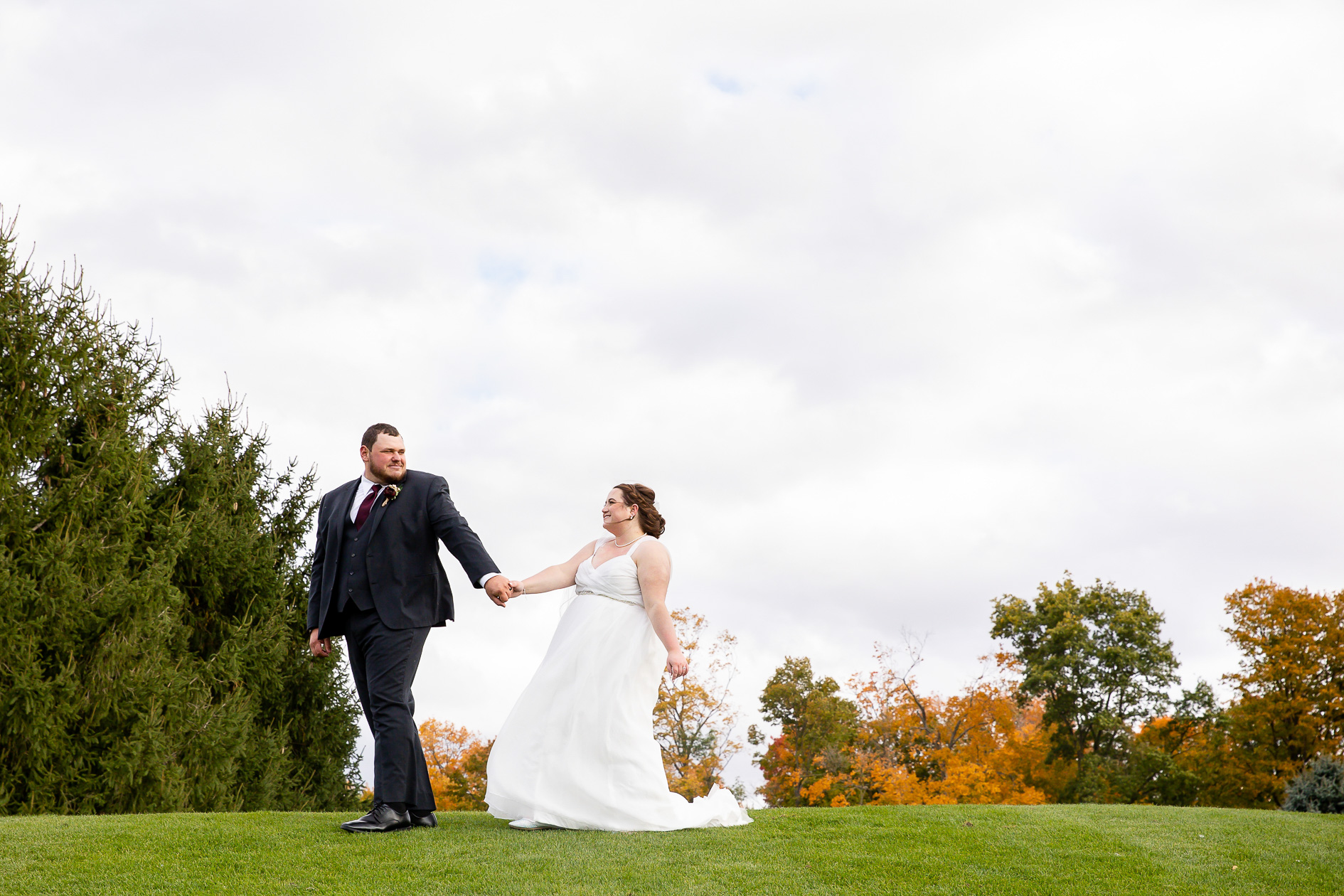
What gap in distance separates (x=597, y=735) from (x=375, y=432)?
99.1 inches

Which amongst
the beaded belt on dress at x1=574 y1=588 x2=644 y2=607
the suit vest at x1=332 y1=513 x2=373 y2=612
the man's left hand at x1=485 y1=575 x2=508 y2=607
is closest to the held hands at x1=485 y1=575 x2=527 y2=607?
the man's left hand at x1=485 y1=575 x2=508 y2=607

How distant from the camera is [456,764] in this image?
41.0 m

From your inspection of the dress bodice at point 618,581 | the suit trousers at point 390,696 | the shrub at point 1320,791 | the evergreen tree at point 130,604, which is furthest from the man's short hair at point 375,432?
the shrub at point 1320,791

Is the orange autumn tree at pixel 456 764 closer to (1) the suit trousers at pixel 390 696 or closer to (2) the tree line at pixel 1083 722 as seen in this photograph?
(2) the tree line at pixel 1083 722

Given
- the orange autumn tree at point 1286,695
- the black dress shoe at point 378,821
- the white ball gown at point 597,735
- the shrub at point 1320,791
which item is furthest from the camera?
the orange autumn tree at point 1286,695

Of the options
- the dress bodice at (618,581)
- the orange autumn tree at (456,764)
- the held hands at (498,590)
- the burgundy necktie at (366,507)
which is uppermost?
the burgundy necktie at (366,507)

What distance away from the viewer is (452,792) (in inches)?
1539

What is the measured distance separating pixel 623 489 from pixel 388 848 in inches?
118

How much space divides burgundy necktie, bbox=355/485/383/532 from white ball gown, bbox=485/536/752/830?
Answer: 1.69 meters

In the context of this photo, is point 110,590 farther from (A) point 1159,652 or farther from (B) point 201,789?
(A) point 1159,652

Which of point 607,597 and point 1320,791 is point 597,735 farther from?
point 1320,791

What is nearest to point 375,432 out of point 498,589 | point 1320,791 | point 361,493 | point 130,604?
point 361,493

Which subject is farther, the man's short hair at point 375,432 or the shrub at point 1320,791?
the shrub at point 1320,791

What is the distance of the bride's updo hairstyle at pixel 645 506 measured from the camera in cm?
780
